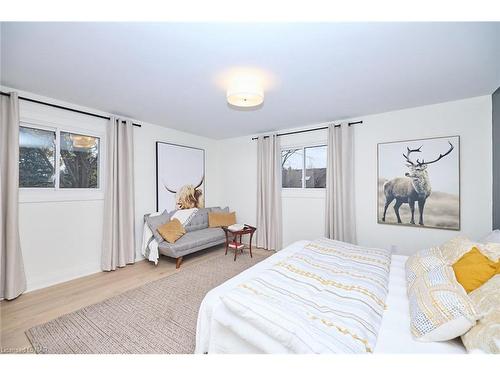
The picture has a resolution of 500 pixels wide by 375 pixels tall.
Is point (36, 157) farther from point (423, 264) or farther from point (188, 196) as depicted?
point (423, 264)

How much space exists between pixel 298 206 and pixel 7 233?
13.4 ft

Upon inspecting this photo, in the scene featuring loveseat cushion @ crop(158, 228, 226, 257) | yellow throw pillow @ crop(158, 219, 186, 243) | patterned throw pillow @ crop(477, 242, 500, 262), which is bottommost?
loveseat cushion @ crop(158, 228, 226, 257)

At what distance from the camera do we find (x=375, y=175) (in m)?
3.35

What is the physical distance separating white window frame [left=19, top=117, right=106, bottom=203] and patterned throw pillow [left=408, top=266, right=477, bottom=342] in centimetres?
390

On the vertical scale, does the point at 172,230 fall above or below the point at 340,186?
below

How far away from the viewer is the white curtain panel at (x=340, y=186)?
11.5 ft

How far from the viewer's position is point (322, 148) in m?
3.96

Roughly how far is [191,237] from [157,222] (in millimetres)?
628

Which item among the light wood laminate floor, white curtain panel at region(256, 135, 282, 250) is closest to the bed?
the light wood laminate floor

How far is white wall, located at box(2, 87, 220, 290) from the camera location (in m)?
2.63

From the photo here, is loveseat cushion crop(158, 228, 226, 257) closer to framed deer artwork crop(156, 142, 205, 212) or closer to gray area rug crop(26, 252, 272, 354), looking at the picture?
gray area rug crop(26, 252, 272, 354)

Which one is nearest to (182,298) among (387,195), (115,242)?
(115,242)

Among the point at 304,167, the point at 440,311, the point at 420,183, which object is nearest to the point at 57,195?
the point at 304,167

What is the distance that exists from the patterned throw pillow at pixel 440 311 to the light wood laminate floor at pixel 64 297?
2767mm
